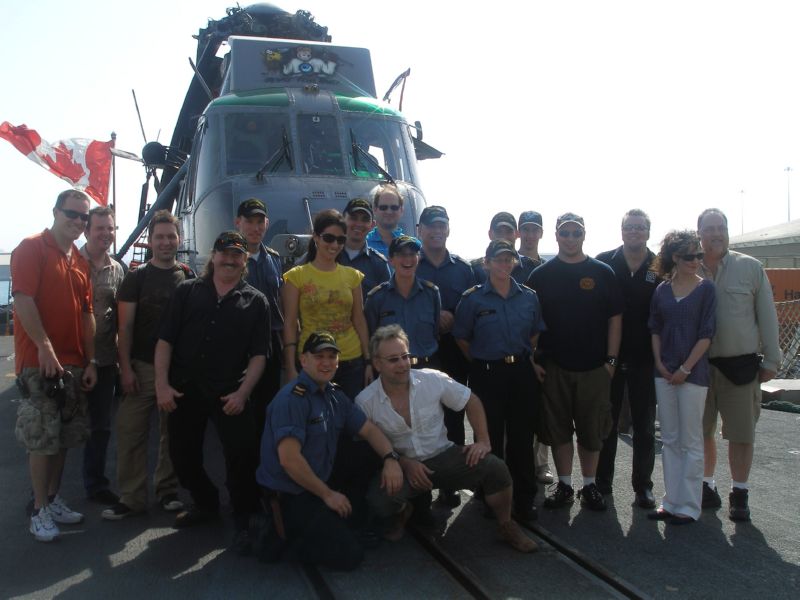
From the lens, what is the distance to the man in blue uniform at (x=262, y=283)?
5230 millimetres

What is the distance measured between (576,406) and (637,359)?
0.64 meters

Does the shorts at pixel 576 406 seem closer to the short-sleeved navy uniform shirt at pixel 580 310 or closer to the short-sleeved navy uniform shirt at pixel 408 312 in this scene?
the short-sleeved navy uniform shirt at pixel 580 310

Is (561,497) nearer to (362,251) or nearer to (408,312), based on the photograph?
(408,312)

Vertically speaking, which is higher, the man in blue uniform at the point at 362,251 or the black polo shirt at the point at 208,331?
the man in blue uniform at the point at 362,251

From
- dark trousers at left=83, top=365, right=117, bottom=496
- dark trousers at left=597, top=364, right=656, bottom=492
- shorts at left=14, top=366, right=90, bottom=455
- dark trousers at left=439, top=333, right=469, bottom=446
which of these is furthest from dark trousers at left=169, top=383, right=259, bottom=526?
dark trousers at left=597, top=364, right=656, bottom=492

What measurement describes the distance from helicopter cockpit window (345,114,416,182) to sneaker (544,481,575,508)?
4210mm

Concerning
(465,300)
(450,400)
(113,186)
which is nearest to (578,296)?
(465,300)

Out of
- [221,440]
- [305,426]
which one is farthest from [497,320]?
[221,440]

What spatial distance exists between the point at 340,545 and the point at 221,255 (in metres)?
1.89

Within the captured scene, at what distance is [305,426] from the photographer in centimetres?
423

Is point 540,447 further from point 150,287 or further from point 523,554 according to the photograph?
point 150,287

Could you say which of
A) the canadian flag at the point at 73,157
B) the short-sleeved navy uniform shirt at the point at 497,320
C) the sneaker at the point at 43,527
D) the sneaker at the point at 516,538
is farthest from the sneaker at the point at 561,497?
the canadian flag at the point at 73,157

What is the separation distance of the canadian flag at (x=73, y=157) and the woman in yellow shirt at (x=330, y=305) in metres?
8.01

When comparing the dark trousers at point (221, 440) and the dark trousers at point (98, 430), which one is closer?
the dark trousers at point (221, 440)
